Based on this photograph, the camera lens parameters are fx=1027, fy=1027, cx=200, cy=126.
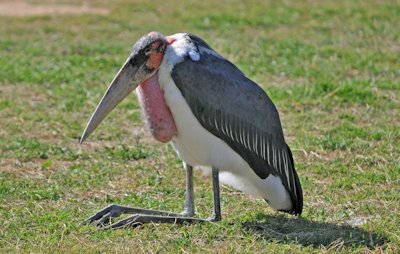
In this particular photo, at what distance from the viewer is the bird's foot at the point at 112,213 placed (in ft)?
20.2

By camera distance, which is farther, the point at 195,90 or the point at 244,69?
the point at 244,69

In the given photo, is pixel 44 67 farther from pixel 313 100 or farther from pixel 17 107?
pixel 313 100

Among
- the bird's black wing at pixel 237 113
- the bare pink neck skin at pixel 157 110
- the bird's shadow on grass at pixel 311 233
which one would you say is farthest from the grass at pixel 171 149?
the bare pink neck skin at pixel 157 110

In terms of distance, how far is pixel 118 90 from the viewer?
6.23 m

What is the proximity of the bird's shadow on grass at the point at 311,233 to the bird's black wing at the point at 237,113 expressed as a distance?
0.54 feet

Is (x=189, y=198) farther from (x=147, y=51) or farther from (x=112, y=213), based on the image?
(x=147, y=51)

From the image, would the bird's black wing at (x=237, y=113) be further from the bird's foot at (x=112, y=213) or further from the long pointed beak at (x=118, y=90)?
the bird's foot at (x=112, y=213)

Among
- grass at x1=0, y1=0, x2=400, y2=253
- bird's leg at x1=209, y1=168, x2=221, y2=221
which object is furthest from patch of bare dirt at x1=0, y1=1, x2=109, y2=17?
bird's leg at x1=209, y1=168, x2=221, y2=221

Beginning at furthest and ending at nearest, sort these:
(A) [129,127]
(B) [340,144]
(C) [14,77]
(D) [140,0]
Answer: (D) [140,0] < (C) [14,77] < (A) [129,127] < (B) [340,144]

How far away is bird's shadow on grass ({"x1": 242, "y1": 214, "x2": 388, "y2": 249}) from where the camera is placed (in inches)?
228

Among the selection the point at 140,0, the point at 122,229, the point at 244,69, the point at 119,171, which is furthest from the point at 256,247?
the point at 140,0

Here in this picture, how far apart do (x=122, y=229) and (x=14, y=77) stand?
437 cm

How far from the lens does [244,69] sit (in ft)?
33.4

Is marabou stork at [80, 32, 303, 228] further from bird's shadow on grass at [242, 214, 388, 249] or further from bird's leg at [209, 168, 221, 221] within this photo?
bird's shadow on grass at [242, 214, 388, 249]
